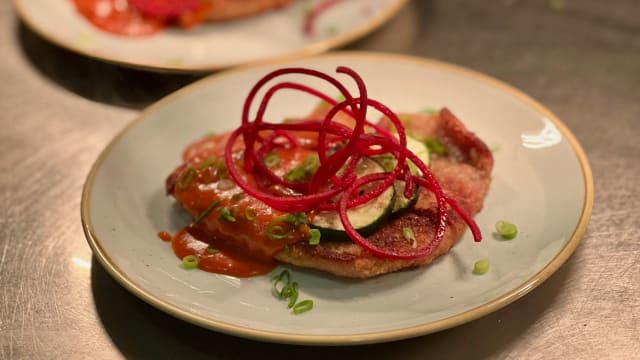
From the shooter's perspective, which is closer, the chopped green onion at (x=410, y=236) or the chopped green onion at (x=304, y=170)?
the chopped green onion at (x=410, y=236)

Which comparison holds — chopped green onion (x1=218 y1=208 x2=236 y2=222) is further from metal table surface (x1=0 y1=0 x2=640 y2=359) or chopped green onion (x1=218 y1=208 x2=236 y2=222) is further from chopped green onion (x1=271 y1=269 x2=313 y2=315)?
metal table surface (x1=0 y1=0 x2=640 y2=359)

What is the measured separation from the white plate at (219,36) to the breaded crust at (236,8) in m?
0.03

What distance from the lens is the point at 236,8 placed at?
3605 millimetres

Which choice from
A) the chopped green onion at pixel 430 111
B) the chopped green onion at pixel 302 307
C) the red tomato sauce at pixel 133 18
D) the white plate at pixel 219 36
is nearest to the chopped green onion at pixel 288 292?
the chopped green onion at pixel 302 307

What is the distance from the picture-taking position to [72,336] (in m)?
2.09

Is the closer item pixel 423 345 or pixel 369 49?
pixel 423 345

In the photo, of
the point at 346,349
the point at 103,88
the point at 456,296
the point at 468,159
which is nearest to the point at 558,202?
the point at 468,159

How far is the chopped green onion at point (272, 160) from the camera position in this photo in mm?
2299

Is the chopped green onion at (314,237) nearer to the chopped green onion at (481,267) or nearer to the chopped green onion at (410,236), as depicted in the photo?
the chopped green onion at (410,236)

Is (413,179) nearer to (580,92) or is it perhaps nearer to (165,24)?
(580,92)

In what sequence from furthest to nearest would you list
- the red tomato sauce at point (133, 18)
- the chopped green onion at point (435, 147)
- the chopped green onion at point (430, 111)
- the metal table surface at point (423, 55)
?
the red tomato sauce at point (133, 18) → the chopped green onion at point (430, 111) → the chopped green onion at point (435, 147) → the metal table surface at point (423, 55)

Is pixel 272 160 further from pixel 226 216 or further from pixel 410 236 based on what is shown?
pixel 410 236

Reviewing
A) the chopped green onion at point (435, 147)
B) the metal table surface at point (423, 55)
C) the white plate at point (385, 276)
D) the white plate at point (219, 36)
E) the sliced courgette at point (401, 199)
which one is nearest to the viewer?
the white plate at point (385, 276)

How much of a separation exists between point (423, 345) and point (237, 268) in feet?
1.82
